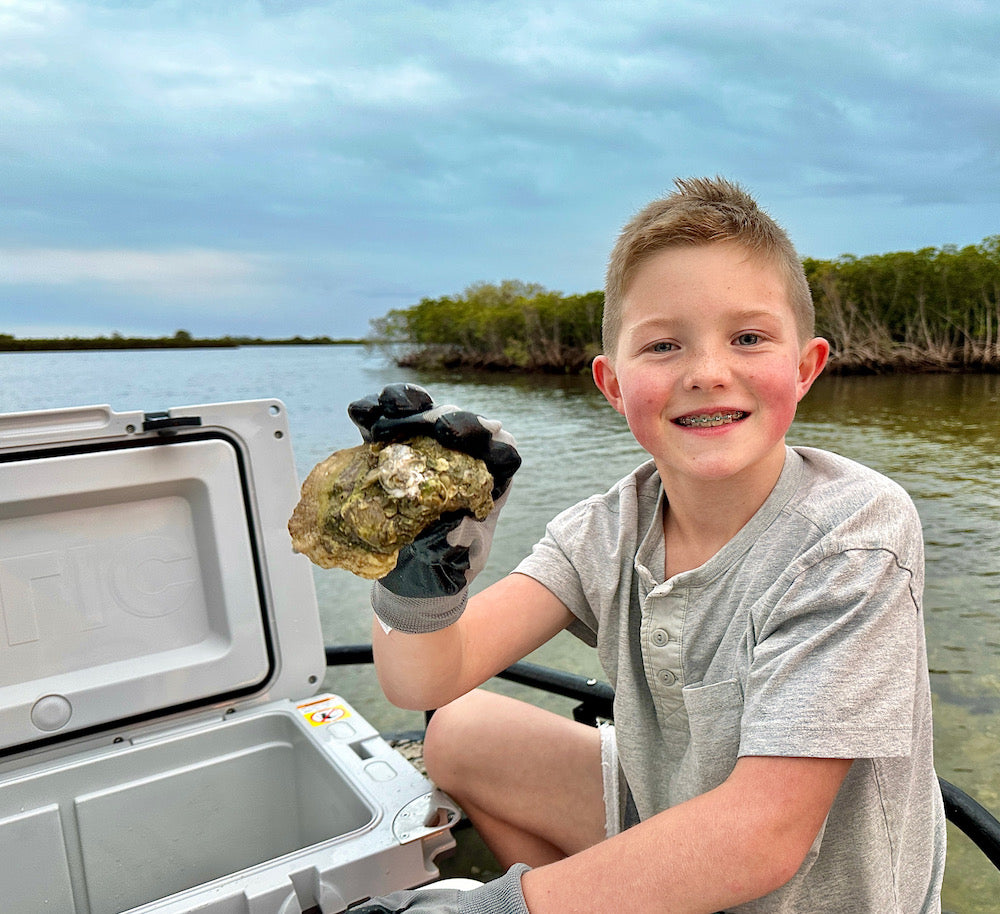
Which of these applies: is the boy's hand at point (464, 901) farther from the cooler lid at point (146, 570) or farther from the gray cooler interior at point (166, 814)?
the cooler lid at point (146, 570)

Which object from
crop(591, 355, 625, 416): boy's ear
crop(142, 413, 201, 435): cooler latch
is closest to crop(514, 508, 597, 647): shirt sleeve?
crop(591, 355, 625, 416): boy's ear

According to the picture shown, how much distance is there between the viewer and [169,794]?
5.81ft

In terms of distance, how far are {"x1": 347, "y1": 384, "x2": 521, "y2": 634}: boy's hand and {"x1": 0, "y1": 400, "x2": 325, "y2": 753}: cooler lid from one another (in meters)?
0.60

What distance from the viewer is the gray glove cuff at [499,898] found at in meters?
1.08

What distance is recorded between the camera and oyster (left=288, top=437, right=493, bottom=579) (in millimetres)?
1065

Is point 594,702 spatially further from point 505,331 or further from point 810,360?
point 505,331

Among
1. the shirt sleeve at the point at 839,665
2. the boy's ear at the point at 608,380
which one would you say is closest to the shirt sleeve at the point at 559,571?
the boy's ear at the point at 608,380

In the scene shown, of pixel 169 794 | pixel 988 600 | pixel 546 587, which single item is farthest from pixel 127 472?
pixel 988 600

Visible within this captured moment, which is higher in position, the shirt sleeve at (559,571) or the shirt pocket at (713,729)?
the shirt sleeve at (559,571)

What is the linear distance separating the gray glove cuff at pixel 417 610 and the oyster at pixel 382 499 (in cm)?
12

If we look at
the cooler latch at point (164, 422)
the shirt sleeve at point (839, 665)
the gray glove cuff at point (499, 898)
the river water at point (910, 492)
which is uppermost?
the cooler latch at point (164, 422)

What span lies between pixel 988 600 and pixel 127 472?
886cm

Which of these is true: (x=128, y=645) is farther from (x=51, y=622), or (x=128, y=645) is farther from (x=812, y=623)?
(x=812, y=623)

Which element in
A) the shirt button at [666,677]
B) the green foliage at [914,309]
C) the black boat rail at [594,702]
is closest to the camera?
the shirt button at [666,677]
